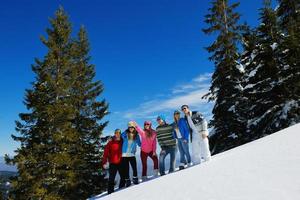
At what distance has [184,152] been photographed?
1086 cm

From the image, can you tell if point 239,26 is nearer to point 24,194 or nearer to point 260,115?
point 260,115

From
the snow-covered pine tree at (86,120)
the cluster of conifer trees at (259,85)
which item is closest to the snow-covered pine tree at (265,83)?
the cluster of conifer trees at (259,85)

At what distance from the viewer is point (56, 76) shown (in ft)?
74.6

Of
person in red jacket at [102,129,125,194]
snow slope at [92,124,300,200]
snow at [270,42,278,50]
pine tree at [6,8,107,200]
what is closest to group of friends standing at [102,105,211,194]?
person in red jacket at [102,129,125,194]

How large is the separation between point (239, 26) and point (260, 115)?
900 cm

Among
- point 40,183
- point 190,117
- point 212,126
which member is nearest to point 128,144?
point 190,117

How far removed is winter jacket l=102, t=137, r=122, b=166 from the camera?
434 inches

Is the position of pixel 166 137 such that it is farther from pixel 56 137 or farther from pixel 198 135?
pixel 56 137

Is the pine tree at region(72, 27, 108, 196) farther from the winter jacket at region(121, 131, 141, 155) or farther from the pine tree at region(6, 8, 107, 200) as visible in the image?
the winter jacket at region(121, 131, 141, 155)

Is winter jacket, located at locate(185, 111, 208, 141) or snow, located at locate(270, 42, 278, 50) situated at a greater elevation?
snow, located at locate(270, 42, 278, 50)

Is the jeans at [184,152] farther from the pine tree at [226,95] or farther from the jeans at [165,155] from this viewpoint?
the pine tree at [226,95]

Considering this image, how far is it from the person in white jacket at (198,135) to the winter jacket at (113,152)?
2524 mm

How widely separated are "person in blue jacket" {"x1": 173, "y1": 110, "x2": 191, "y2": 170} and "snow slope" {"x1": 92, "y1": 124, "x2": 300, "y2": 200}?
2.07 meters

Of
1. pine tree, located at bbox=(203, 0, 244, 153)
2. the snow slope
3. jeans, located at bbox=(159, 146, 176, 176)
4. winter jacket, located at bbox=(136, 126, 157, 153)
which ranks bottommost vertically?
the snow slope
